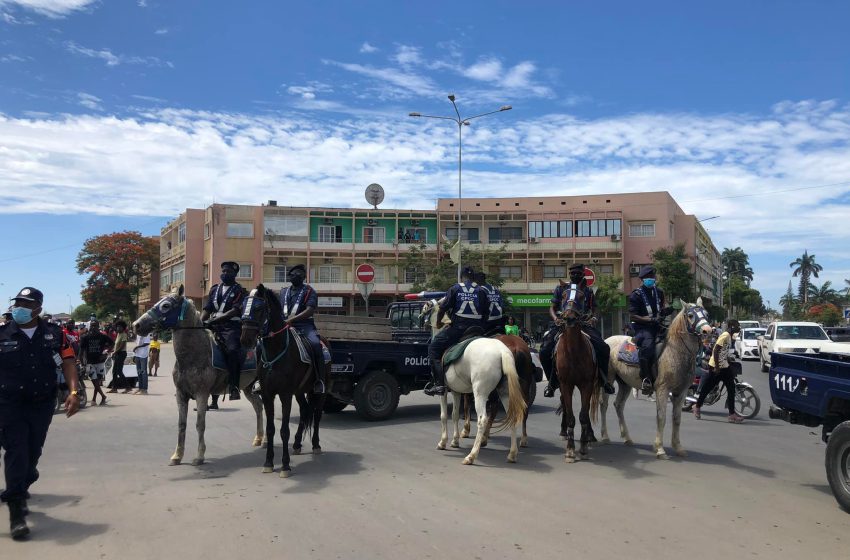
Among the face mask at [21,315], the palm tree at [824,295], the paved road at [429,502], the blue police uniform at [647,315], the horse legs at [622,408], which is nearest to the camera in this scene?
the paved road at [429,502]

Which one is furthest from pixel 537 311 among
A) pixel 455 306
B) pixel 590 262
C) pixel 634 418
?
pixel 455 306

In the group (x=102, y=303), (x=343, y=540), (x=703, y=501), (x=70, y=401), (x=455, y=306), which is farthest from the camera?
(x=102, y=303)

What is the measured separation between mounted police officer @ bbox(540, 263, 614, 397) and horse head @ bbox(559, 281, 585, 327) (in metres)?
0.05

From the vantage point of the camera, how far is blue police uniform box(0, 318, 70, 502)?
5277 millimetres

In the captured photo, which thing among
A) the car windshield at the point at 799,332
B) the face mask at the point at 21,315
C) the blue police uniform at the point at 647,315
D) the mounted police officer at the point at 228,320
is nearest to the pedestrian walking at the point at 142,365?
the mounted police officer at the point at 228,320

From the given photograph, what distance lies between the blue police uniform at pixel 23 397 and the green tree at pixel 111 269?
63604 mm

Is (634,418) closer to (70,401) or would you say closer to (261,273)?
(70,401)

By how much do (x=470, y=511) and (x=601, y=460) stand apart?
9.81 feet

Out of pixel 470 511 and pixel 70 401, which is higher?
pixel 70 401

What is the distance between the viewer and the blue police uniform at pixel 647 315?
8766 mm

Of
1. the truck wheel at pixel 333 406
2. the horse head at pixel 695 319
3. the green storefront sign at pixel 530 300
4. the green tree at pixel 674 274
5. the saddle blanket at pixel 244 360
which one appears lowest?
the truck wheel at pixel 333 406

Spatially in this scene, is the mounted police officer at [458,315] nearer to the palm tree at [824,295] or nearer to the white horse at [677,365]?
the white horse at [677,365]

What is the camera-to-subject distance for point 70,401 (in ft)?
19.1

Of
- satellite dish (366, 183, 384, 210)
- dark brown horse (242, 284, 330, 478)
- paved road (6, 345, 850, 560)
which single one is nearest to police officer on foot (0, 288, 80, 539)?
paved road (6, 345, 850, 560)
